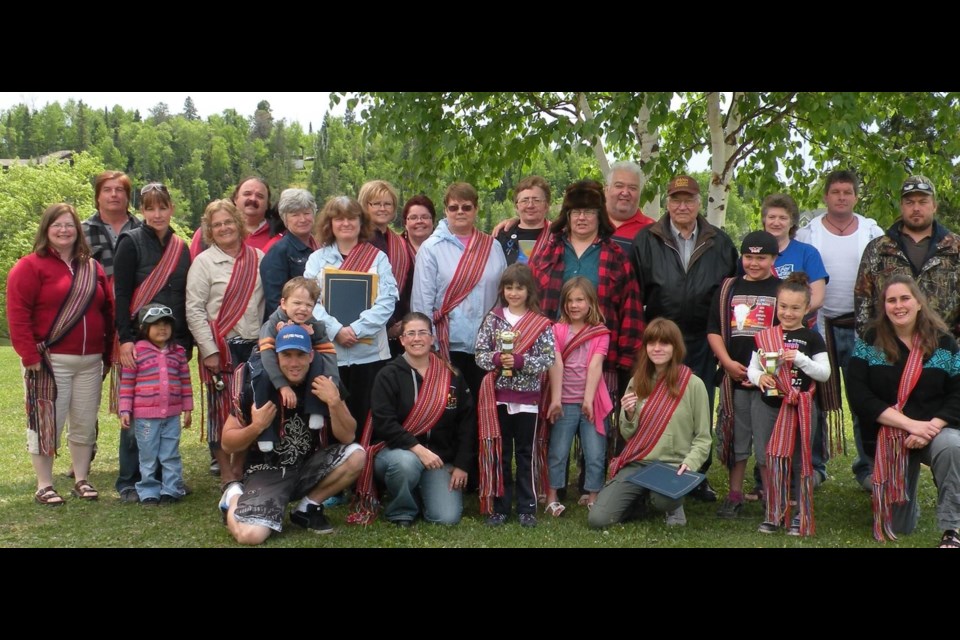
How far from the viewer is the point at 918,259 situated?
5.33 metres

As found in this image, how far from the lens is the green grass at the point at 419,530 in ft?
15.4

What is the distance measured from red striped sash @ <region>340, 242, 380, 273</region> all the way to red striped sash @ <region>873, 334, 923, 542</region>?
10.3ft

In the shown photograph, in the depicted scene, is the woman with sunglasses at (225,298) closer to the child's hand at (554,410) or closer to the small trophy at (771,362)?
the child's hand at (554,410)

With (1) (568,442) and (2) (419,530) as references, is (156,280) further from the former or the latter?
(1) (568,442)

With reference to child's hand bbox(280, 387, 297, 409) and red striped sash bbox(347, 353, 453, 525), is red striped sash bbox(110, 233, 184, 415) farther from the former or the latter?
red striped sash bbox(347, 353, 453, 525)

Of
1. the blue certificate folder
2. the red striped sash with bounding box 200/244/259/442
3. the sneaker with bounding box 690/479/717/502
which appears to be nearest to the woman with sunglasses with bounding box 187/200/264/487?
the red striped sash with bounding box 200/244/259/442

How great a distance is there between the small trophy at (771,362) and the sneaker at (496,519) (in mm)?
1675

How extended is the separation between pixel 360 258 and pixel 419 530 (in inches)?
66.6

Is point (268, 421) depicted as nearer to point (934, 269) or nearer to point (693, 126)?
point (934, 269)

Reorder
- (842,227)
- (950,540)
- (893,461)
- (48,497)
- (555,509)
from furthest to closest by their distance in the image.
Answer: (842,227) → (48,497) → (555,509) → (893,461) → (950,540)

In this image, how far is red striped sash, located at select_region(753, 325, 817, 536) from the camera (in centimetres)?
489

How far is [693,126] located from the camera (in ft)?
30.5

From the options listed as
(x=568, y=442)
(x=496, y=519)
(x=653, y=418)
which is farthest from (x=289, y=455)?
(x=653, y=418)

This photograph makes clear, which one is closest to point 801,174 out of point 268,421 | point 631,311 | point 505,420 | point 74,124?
point 631,311
